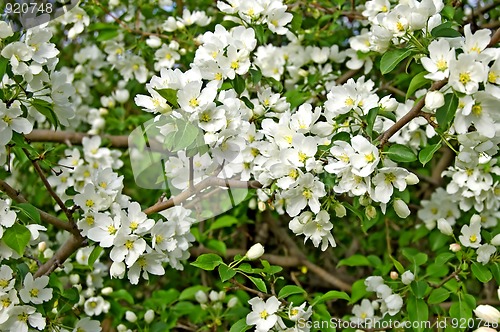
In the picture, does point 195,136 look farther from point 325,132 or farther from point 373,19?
point 373,19

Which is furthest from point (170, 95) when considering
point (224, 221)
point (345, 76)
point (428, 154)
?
point (345, 76)

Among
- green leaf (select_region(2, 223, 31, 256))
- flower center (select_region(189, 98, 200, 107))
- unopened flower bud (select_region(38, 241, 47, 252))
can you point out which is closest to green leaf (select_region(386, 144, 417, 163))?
flower center (select_region(189, 98, 200, 107))

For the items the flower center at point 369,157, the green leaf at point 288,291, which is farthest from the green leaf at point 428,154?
the green leaf at point 288,291

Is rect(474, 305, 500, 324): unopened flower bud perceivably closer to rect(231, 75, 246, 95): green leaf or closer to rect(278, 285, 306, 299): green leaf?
rect(278, 285, 306, 299): green leaf

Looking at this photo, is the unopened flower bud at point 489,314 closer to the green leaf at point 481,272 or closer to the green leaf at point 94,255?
the green leaf at point 481,272

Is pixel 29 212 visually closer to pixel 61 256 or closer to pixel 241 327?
pixel 61 256

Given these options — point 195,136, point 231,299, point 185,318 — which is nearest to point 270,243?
point 185,318
